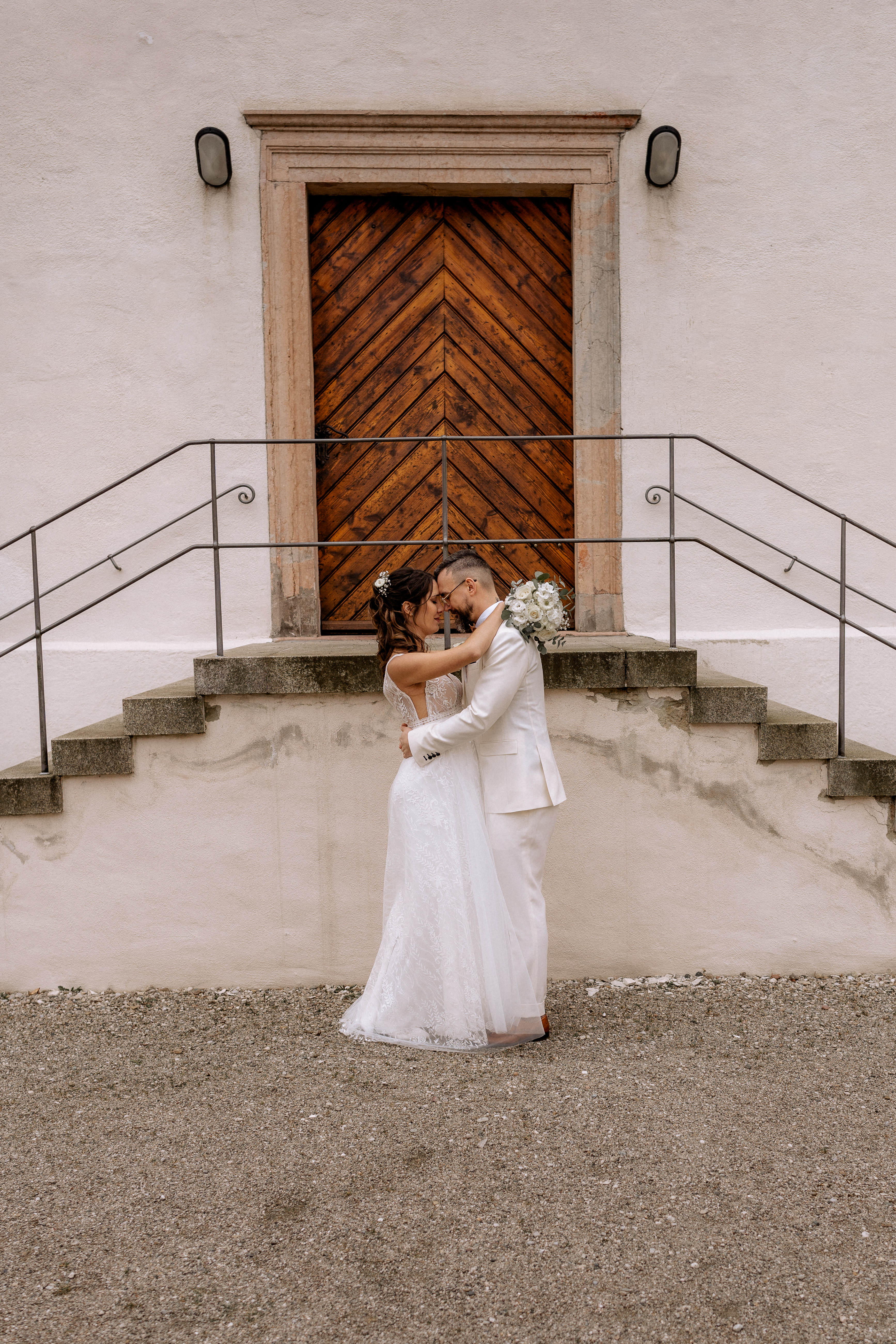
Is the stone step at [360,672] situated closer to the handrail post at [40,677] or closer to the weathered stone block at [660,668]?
the weathered stone block at [660,668]

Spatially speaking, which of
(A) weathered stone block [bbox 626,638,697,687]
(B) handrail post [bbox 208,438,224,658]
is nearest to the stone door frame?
(B) handrail post [bbox 208,438,224,658]

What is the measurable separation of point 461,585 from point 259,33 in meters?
3.53

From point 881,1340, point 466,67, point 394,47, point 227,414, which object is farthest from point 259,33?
point 881,1340

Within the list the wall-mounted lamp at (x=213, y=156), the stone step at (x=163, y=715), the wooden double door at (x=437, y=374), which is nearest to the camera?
the stone step at (x=163, y=715)

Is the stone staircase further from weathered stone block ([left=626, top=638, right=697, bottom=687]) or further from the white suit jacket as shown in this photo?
the white suit jacket

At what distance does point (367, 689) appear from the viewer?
4195 mm

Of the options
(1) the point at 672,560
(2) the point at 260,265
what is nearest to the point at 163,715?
(1) the point at 672,560

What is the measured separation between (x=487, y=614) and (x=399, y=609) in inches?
12.8

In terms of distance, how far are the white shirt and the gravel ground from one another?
156 cm

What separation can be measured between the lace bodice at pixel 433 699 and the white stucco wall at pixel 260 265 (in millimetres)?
1849

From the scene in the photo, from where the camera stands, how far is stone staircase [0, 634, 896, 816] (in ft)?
13.6

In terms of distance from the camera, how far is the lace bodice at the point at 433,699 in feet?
12.1

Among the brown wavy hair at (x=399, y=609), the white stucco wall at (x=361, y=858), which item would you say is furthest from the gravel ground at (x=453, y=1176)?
the brown wavy hair at (x=399, y=609)

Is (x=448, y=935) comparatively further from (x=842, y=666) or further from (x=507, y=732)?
(x=842, y=666)
